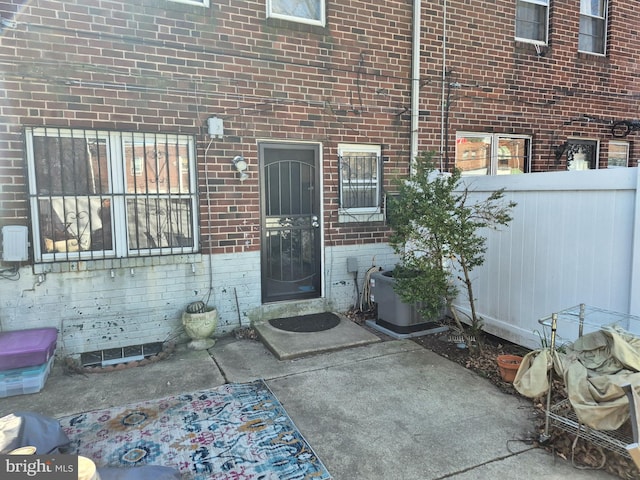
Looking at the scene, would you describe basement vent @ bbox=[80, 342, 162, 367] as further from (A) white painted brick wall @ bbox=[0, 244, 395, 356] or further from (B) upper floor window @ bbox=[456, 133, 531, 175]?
(B) upper floor window @ bbox=[456, 133, 531, 175]

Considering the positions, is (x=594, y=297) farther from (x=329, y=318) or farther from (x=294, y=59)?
(x=294, y=59)

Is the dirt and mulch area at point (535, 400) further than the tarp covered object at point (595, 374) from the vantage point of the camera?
Yes

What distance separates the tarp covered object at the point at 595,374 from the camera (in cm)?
251

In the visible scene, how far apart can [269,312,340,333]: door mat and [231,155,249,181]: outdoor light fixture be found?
187 centimetres

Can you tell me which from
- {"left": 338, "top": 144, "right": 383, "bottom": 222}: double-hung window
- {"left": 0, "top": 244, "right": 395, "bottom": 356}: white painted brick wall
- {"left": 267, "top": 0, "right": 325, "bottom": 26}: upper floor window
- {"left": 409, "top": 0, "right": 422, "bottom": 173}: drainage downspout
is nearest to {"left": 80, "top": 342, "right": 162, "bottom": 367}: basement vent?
{"left": 0, "top": 244, "right": 395, "bottom": 356}: white painted brick wall

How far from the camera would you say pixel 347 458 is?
2.88m

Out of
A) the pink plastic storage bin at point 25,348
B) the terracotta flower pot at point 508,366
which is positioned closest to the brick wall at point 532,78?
the terracotta flower pot at point 508,366

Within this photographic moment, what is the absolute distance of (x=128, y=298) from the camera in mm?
4848

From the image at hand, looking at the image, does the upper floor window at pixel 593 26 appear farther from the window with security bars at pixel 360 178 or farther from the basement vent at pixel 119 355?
the basement vent at pixel 119 355

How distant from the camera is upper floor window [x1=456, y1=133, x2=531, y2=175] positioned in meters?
6.84

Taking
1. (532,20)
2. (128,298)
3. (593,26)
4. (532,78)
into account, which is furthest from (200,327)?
(593,26)

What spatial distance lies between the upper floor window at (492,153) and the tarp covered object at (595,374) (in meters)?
4.29

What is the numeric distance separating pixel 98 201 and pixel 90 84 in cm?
123

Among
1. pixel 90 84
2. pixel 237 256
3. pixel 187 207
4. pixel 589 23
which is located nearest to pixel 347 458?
pixel 237 256
